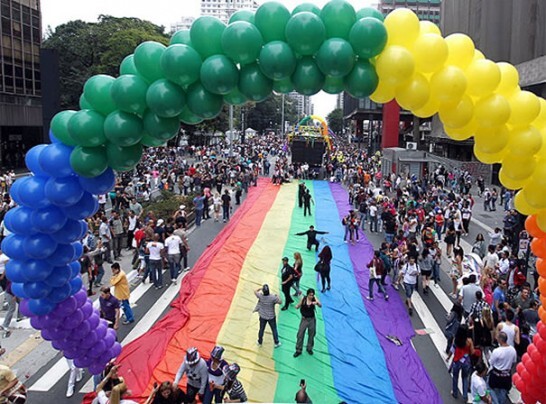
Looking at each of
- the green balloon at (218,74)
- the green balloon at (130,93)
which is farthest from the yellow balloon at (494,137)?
the green balloon at (130,93)

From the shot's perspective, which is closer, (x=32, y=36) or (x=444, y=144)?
(x=32, y=36)

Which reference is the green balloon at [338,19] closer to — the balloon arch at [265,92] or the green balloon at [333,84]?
the balloon arch at [265,92]

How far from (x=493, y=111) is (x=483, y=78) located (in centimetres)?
43

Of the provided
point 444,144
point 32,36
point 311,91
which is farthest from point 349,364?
point 444,144

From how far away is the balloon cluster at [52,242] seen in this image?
22.9ft

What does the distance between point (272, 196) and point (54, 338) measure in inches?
839

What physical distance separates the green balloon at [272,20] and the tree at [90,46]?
147ft

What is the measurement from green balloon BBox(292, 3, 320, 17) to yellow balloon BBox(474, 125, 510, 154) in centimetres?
254

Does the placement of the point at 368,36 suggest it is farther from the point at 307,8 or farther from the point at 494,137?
the point at 494,137

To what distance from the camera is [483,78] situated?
6.25 m

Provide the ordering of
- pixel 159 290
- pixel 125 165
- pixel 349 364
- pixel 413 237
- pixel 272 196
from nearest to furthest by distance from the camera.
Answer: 1. pixel 125 165
2. pixel 349 364
3. pixel 159 290
4. pixel 413 237
5. pixel 272 196

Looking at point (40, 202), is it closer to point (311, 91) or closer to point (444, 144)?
point (311, 91)

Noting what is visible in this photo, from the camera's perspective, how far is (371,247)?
1770cm

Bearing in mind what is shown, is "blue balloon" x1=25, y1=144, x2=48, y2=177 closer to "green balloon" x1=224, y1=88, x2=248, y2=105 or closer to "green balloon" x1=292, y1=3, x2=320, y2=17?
"green balloon" x1=224, y1=88, x2=248, y2=105
